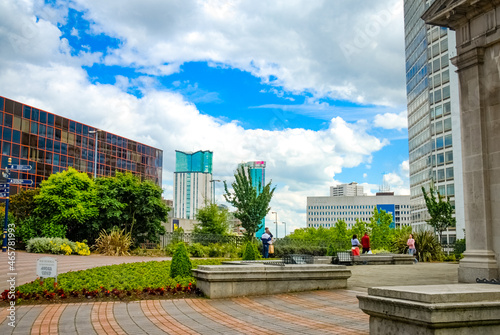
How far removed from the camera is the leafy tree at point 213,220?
44406 millimetres

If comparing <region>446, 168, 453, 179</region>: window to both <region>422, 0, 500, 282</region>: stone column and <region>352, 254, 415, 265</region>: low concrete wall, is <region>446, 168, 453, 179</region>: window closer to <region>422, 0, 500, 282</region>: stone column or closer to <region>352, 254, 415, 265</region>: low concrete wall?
<region>352, 254, 415, 265</region>: low concrete wall

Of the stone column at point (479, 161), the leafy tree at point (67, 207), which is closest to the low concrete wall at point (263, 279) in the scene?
the stone column at point (479, 161)

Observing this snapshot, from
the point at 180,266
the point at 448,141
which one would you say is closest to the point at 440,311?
the point at 180,266

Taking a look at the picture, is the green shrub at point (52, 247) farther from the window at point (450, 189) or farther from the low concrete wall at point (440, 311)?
the window at point (450, 189)

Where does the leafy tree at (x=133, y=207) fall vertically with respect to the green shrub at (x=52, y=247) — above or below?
above

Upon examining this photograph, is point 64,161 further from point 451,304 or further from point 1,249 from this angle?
point 451,304

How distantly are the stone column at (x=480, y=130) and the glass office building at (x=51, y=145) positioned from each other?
185ft

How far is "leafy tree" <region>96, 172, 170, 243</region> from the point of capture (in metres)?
33.2

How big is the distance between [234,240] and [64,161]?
61846 mm

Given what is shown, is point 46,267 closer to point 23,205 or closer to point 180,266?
point 180,266

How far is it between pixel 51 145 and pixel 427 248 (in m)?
70.0

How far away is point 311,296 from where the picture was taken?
37.7 ft

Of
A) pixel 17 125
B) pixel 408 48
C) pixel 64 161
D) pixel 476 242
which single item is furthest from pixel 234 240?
pixel 408 48

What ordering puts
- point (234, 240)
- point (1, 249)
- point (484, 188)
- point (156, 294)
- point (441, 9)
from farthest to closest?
1. point (234, 240)
2. point (1, 249)
3. point (441, 9)
4. point (484, 188)
5. point (156, 294)
